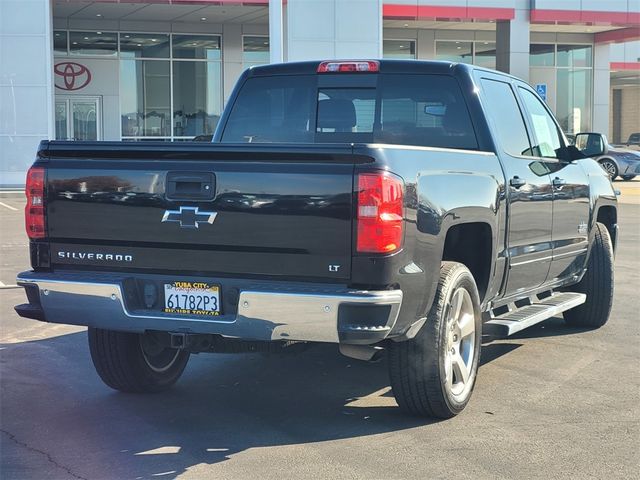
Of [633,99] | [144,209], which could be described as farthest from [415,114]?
[633,99]

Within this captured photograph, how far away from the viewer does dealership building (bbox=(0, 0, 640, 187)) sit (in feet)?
89.6

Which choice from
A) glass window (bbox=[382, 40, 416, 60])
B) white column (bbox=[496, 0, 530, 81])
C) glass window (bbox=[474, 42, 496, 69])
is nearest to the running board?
white column (bbox=[496, 0, 530, 81])

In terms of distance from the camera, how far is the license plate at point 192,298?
15.9 ft

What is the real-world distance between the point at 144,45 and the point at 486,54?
13.5 meters

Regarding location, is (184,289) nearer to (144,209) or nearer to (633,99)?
(144,209)

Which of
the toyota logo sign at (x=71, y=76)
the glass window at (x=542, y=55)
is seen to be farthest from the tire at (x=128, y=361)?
the glass window at (x=542, y=55)

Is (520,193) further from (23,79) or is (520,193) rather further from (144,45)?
(144,45)

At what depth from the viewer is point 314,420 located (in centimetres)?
545

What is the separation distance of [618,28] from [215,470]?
3416 centimetres

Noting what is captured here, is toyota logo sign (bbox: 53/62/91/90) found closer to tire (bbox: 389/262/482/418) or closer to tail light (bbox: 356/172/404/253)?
tire (bbox: 389/262/482/418)

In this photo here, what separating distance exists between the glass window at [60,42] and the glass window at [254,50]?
6.31 m

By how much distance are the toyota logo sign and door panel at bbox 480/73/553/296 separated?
92.1 feet

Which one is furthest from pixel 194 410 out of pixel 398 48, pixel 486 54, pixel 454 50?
pixel 486 54

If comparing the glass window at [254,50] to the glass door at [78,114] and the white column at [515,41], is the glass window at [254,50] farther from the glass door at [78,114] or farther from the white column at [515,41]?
the white column at [515,41]
